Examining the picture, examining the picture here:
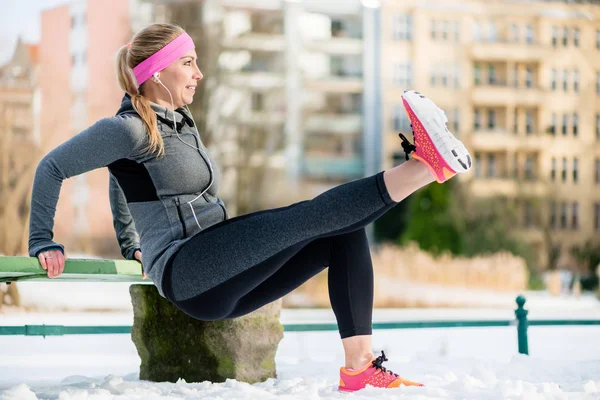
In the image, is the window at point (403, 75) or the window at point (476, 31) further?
the window at point (476, 31)

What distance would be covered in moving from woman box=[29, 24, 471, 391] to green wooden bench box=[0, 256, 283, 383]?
951 millimetres

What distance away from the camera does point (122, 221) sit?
322 centimetres

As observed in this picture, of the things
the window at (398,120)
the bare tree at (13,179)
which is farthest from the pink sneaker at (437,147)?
the window at (398,120)

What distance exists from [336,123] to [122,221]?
30.9 meters

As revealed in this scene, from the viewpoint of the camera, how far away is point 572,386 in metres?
3.46

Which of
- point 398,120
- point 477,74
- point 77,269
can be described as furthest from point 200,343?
point 477,74

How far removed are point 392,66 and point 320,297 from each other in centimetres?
2293

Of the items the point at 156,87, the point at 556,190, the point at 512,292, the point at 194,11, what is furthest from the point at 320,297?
the point at 556,190

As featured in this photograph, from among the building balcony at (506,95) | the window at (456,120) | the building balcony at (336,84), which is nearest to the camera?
the window at (456,120)

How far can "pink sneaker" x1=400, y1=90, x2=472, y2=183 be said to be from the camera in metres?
2.31

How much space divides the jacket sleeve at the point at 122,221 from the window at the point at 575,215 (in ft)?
104

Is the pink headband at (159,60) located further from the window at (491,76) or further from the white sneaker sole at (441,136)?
the window at (491,76)

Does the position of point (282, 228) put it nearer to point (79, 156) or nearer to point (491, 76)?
point (79, 156)

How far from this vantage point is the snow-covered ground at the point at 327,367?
313cm
